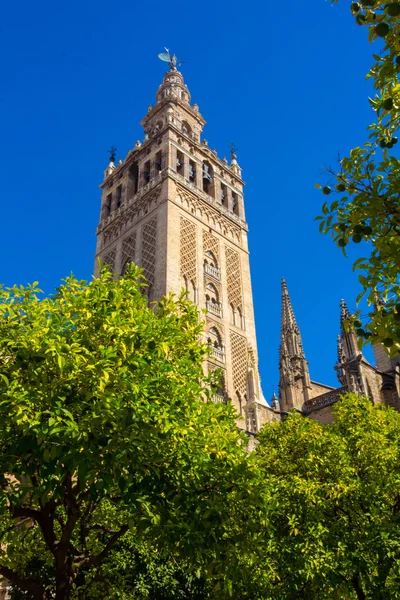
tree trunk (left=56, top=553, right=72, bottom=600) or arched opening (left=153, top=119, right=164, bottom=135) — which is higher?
arched opening (left=153, top=119, right=164, bottom=135)

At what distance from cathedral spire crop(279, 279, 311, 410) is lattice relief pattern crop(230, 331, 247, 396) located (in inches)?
107

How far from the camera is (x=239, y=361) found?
3212 centimetres

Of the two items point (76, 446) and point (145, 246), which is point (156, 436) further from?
point (145, 246)

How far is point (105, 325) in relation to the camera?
8.50 metres

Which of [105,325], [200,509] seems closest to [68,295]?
[105,325]

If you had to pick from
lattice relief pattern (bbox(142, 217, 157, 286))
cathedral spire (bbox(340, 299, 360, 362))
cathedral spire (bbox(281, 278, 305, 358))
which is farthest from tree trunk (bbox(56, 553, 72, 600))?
cathedral spire (bbox(281, 278, 305, 358))

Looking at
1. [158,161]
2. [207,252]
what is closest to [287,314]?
[207,252]

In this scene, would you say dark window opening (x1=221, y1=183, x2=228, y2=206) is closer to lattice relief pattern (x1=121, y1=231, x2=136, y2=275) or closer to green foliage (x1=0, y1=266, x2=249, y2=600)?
lattice relief pattern (x1=121, y1=231, x2=136, y2=275)

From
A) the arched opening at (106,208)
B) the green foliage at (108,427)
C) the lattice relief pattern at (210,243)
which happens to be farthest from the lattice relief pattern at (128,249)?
the green foliage at (108,427)

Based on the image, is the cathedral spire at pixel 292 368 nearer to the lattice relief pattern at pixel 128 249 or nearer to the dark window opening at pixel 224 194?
the dark window opening at pixel 224 194

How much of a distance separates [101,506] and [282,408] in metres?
20.7

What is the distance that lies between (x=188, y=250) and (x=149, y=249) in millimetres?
2320

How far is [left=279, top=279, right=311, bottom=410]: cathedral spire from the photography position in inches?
1272

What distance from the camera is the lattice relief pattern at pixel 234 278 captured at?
34531 millimetres
